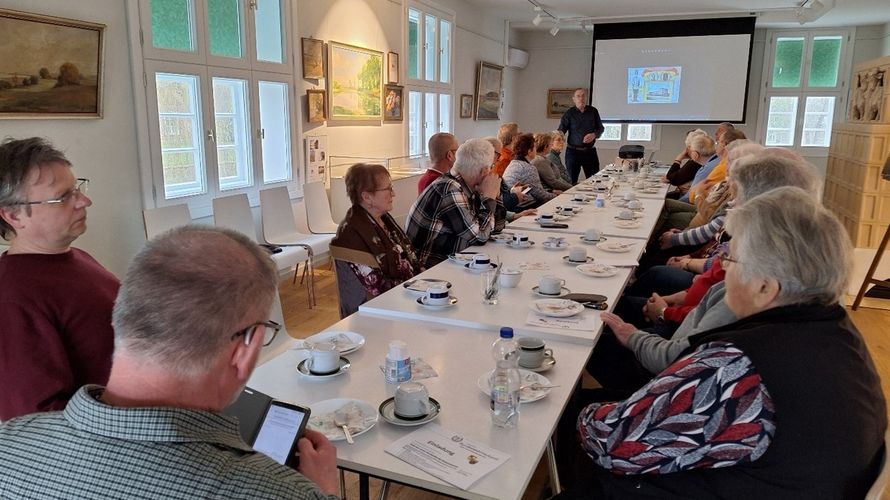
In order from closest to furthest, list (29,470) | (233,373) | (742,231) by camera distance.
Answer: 1. (29,470)
2. (233,373)
3. (742,231)

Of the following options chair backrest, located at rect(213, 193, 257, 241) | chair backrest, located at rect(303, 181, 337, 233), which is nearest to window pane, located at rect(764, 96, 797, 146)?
chair backrest, located at rect(303, 181, 337, 233)

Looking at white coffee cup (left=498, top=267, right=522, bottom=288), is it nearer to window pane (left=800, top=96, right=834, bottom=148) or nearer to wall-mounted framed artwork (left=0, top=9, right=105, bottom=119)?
wall-mounted framed artwork (left=0, top=9, right=105, bottom=119)

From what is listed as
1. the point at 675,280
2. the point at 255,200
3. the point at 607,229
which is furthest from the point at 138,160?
the point at 675,280

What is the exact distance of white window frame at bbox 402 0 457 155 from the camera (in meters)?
7.91

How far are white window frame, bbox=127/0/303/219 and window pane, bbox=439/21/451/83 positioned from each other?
3665 mm

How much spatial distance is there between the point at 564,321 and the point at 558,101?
10683 millimetres

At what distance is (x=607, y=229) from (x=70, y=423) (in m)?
3.68

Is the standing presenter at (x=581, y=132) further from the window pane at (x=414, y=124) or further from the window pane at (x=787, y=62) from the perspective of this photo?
the window pane at (x=787, y=62)

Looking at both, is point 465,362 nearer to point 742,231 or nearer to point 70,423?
point 742,231

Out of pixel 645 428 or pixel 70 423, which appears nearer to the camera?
pixel 70 423

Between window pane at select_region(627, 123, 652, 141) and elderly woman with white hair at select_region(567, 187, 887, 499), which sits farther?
window pane at select_region(627, 123, 652, 141)

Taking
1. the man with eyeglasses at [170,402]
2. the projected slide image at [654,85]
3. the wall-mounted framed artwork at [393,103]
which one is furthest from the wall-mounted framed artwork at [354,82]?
the projected slide image at [654,85]

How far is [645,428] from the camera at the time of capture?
4.42ft

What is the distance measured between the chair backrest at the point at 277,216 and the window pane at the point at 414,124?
326 centimetres
